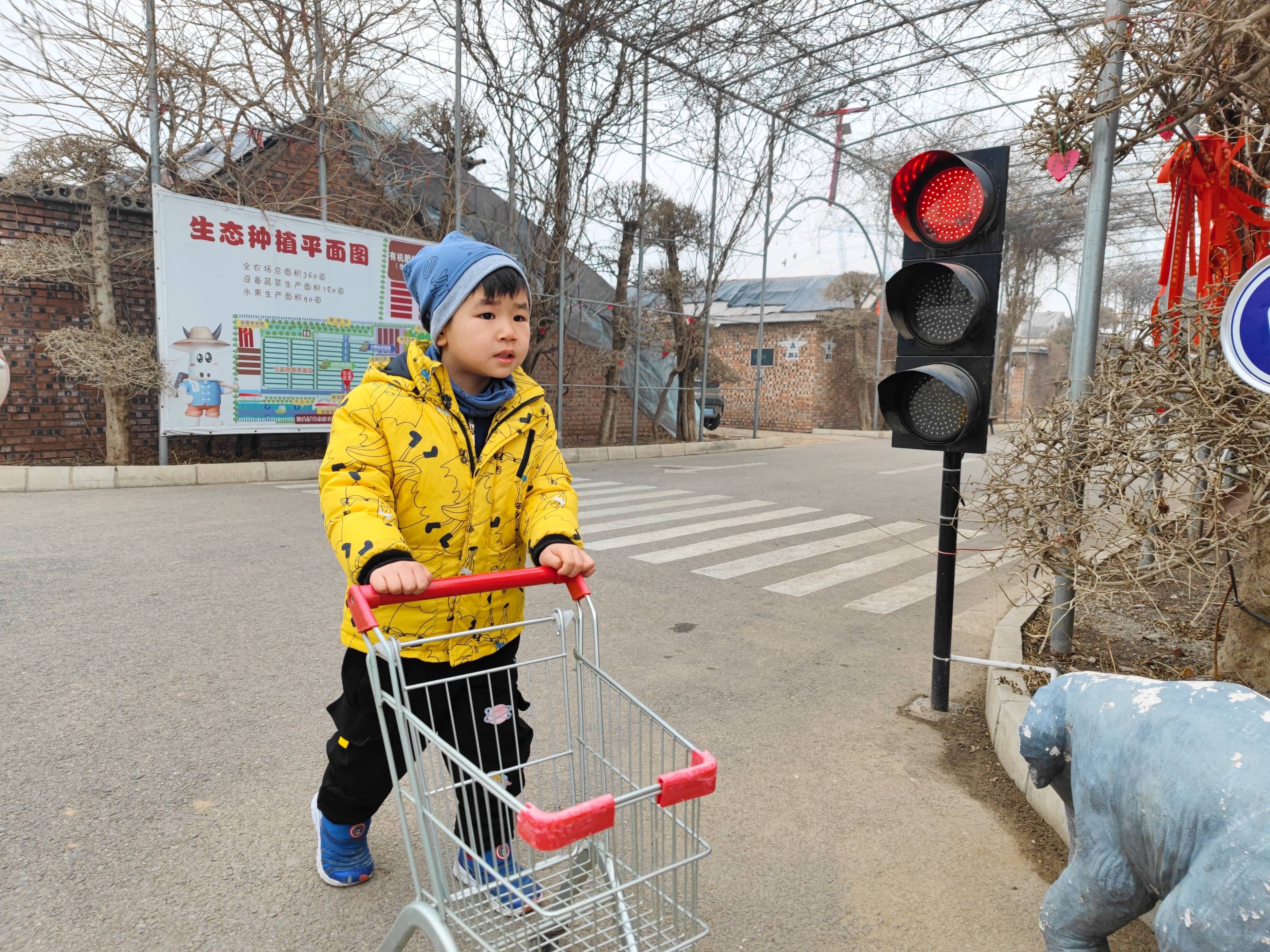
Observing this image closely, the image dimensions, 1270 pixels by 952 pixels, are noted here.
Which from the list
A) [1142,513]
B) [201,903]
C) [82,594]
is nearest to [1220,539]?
[1142,513]

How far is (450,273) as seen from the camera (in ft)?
6.98

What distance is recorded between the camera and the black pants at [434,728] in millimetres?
2201

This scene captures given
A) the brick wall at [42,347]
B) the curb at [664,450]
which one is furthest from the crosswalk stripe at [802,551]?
the brick wall at [42,347]

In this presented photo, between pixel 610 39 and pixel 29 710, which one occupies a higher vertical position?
pixel 610 39

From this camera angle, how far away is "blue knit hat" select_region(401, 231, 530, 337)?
2090 mm

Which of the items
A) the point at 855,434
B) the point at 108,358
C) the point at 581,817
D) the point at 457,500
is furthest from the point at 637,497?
the point at 855,434

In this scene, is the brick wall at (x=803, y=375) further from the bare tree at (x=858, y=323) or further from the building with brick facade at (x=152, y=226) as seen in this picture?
the building with brick facade at (x=152, y=226)

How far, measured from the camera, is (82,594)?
533 centimetres

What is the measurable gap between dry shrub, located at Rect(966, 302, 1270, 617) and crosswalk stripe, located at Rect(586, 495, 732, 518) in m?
5.91

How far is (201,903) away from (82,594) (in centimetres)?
370

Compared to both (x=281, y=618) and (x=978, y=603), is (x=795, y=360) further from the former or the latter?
(x=281, y=618)

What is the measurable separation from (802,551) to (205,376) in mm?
8247

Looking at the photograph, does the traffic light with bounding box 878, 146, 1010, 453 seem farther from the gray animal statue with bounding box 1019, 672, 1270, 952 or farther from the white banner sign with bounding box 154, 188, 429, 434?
the white banner sign with bounding box 154, 188, 429, 434

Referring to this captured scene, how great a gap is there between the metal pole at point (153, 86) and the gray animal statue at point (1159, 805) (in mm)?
11453
